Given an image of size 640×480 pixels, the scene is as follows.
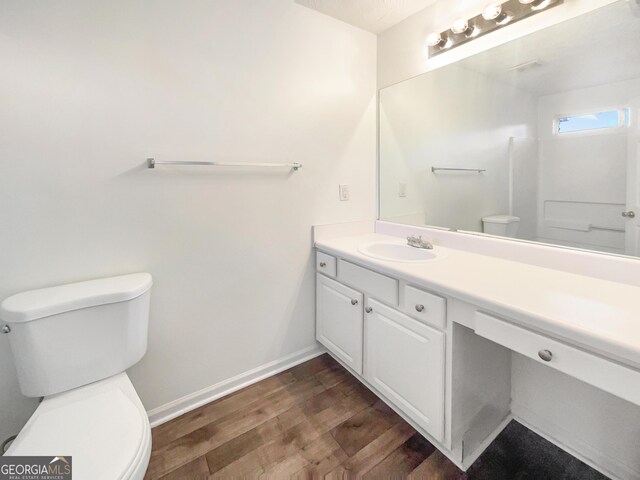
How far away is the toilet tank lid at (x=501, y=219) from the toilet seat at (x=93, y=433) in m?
1.70

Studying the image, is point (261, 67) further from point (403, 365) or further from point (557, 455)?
point (557, 455)

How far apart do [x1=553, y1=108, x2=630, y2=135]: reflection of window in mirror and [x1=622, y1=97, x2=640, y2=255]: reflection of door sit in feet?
0.09

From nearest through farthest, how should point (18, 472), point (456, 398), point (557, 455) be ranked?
point (18, 472) → point (456, 398) → point (557, 455)

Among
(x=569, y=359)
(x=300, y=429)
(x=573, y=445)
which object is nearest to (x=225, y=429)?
(x=300, y=429)

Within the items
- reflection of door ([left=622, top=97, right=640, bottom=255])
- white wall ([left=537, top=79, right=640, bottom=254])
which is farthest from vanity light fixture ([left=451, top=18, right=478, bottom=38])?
reflection of door ([left=622, top=97, right=640, bottom=255])

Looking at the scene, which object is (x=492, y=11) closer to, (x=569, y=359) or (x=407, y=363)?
(x=569, y=359)

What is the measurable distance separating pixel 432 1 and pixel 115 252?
2.05 meters

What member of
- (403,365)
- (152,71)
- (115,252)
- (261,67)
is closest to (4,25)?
(152,71)

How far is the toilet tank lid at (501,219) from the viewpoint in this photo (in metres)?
1.52

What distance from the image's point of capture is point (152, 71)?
1375 mm

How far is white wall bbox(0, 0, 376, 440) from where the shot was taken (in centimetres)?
119

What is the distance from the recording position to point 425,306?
4.11 feet

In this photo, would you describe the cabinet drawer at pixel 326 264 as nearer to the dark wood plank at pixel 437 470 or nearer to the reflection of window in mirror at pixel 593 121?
the dark wood plank at pixel 437 470

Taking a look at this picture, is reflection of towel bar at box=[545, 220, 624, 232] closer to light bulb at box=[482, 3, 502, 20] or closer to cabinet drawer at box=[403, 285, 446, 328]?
cabinet drawer at box=[403, 285, 446, 328]
